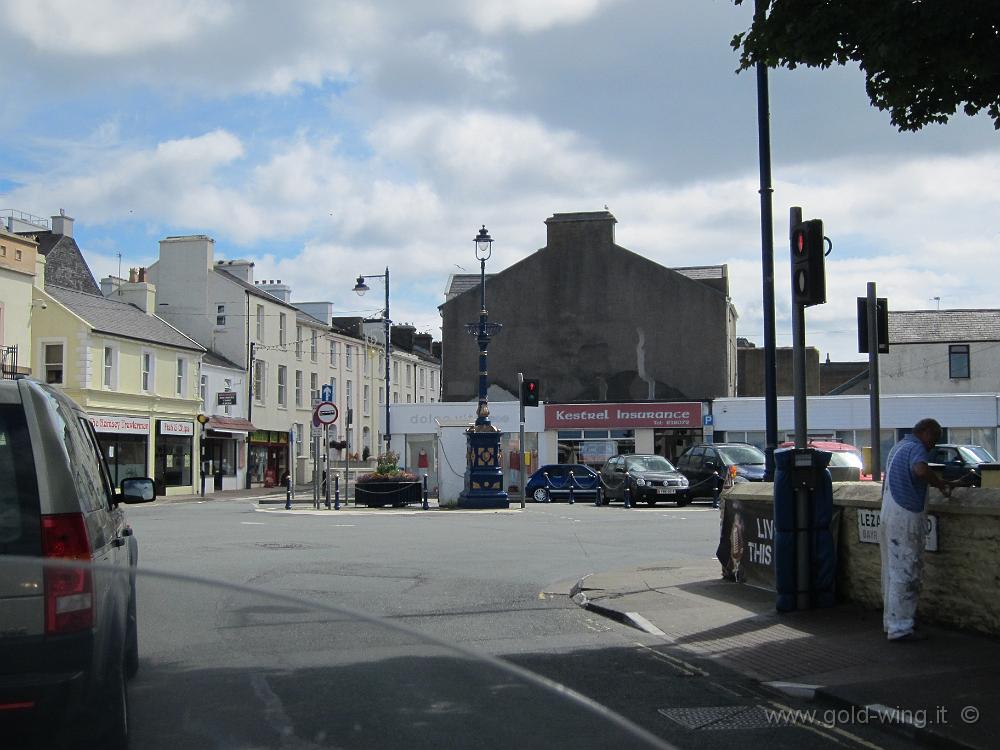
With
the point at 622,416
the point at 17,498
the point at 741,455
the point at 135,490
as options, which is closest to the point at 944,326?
the point at 622,416

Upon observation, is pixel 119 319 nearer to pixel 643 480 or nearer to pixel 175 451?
pixel 175 451

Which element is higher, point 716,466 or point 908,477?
point 908,477

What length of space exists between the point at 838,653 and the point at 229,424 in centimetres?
4524

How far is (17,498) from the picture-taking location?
3.46m

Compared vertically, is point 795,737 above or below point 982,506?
below

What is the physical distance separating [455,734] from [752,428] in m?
43.5

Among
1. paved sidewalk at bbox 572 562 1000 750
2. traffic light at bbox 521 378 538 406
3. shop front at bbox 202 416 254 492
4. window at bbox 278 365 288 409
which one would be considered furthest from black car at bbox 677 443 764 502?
window at bbox 278 365 288 409

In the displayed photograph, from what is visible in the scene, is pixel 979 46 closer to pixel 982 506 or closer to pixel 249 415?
pixel 982 506

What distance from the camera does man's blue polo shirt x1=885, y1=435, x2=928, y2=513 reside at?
774 cm

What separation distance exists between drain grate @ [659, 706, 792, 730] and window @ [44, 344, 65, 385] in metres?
38.5

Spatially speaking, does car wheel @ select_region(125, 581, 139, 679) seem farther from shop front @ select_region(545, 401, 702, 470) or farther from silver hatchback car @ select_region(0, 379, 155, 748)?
shop front @ select_region(545, 401, 702, 470)

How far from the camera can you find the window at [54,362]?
40.3 m

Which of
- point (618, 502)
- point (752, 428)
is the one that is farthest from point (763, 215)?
point (752, 428)

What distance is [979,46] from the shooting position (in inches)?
305
